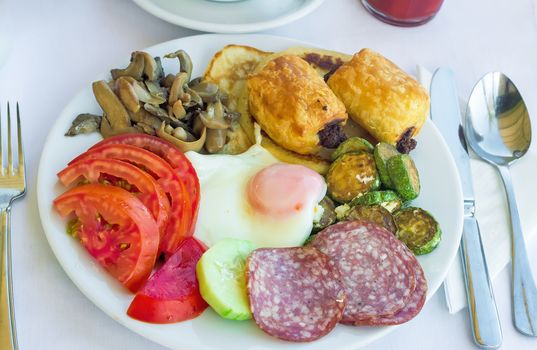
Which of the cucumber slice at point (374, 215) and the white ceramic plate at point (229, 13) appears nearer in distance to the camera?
the cucumber slice at point (374, 215)

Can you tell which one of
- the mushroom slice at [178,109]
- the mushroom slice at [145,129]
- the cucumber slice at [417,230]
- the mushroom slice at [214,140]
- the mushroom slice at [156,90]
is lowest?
the cucumber slice at [417,230]

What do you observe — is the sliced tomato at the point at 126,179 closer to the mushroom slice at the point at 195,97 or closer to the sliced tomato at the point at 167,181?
the sliced tomato at the point at 167,181

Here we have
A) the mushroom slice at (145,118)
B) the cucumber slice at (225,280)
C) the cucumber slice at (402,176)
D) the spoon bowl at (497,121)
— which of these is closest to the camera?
the cucumber slice at (225,280)

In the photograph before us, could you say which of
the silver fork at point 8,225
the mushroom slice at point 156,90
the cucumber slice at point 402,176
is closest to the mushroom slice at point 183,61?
the mushroom slice at point 156,90

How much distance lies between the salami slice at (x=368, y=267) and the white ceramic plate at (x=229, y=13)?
105 cm

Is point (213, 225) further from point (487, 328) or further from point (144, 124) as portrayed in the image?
point (487, 328)

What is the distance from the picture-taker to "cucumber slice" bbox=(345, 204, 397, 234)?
70.0 inches

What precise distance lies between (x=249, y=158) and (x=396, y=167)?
48cm

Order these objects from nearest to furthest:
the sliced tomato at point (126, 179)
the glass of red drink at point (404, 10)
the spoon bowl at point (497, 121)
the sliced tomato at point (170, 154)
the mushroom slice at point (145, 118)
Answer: the sliced tomato at point (126, 179)
the sliced tomato at point (170, 154)
the mushroom slice at point (145, 118)
the spoon bowl at point (497, 121)
the glass of red drink at point (404, 10)

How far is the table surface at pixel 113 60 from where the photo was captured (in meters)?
1.68

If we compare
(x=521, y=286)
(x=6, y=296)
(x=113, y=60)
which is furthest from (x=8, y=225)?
(x=521, y=286)

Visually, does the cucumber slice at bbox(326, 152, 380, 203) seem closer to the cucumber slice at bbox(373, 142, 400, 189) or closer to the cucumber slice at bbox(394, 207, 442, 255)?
the cucumber slice at bbox(373, 142, 400, 189)

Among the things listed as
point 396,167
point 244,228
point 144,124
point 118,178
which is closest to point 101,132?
point 144,124

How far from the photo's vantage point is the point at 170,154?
1807 millimetres
